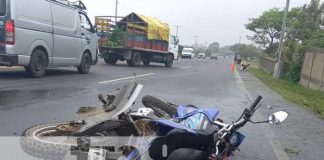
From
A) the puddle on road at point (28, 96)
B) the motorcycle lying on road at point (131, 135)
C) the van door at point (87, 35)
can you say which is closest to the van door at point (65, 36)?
the van door at point (87, 35)

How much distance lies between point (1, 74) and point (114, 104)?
402 inches

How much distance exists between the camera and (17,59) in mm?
11508

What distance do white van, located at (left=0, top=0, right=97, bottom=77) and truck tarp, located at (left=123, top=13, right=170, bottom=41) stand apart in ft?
32.6

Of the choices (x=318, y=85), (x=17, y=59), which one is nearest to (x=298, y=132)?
(x=17, y=59)

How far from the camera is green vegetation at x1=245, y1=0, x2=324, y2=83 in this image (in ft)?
84.7

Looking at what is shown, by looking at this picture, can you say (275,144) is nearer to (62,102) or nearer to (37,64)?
(62,102)

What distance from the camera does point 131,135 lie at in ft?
12.2

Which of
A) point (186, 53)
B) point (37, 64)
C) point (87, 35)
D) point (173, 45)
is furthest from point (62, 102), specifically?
point (186, 53)

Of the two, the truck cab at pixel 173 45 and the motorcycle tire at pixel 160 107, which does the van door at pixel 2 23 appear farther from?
the truck cab at pixel 173 45

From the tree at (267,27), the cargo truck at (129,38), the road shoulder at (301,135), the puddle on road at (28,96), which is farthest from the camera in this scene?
the tree at (267,27)

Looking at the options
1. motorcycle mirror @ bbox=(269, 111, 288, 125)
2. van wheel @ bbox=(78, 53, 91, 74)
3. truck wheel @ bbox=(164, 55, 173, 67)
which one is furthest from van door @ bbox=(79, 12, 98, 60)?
truck wheel @ bbox=(164, 55, 173, 67)

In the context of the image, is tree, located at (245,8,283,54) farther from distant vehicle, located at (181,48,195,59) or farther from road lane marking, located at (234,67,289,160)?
road lane marking, located at (234,67,289,160)

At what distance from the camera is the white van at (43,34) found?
11.3m

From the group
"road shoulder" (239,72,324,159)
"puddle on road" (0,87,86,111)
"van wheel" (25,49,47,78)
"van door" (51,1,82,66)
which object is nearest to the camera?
"road shoulder" (239,72,324,159)
